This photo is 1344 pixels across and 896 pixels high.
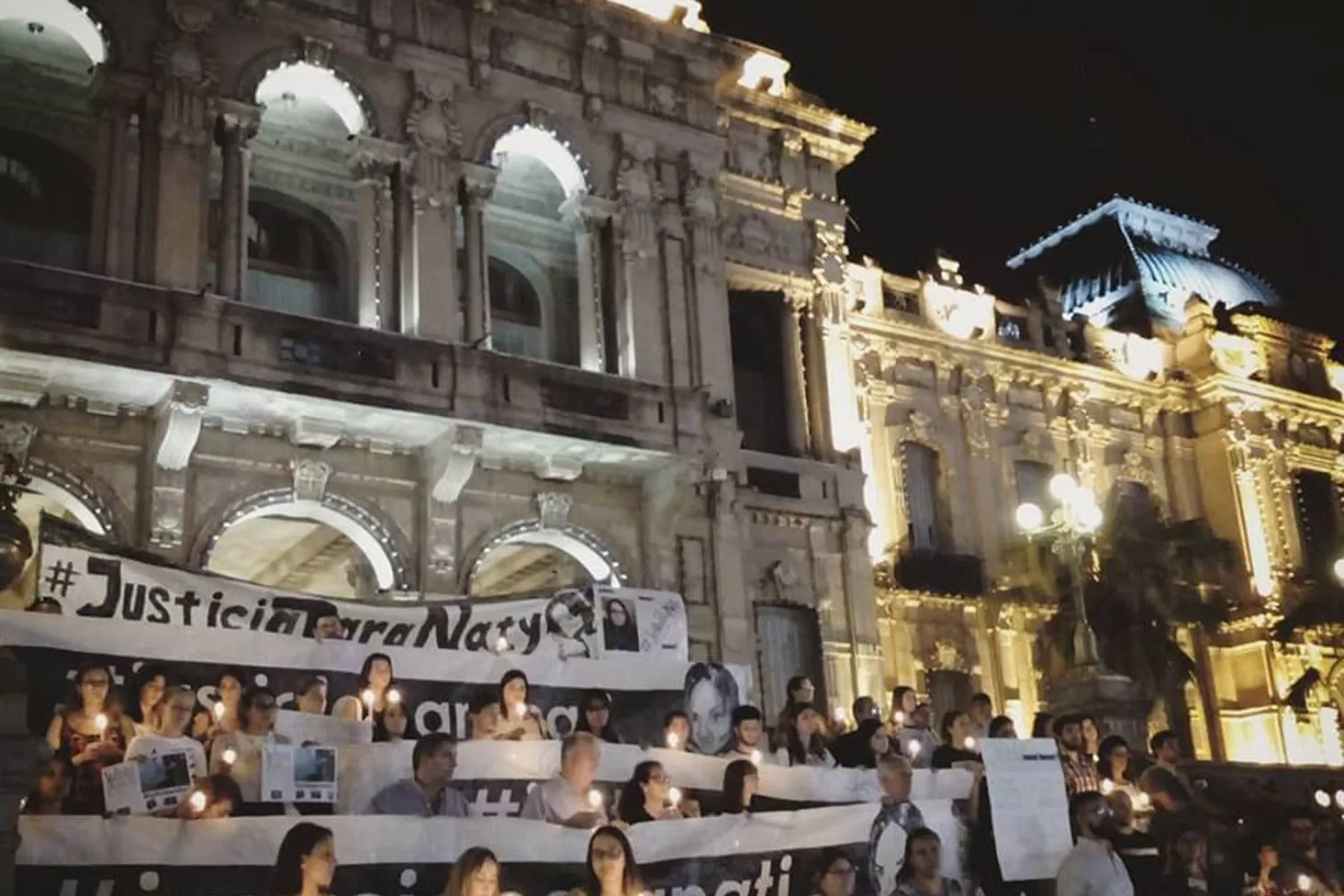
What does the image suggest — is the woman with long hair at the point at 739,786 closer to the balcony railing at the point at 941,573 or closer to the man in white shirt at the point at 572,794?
the man in white shirt at the point at 572,794

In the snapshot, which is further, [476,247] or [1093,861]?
[476,247]

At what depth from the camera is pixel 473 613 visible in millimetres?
15102

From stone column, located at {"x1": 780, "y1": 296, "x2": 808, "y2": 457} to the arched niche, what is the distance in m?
7.58

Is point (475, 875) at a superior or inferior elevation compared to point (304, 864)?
inferior

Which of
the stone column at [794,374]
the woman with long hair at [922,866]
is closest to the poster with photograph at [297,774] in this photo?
the woman with long hair at [922,866]

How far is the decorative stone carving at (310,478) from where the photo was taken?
19453 millimetres

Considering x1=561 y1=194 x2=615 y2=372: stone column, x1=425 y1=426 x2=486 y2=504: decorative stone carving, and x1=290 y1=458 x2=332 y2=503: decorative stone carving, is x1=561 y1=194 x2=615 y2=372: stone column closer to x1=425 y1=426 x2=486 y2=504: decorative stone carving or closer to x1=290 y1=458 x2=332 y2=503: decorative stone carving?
x1=425 y1=426 x2=486 y2=504: decorative stone carving

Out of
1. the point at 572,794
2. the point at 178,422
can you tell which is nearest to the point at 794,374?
the point at 178,422

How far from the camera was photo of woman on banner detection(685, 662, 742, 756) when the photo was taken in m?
12.6

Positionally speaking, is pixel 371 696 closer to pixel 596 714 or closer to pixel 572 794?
pixel 596 714

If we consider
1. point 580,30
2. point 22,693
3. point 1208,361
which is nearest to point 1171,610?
point 1208,361

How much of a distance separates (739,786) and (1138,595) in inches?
766

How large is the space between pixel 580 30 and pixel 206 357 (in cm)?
855

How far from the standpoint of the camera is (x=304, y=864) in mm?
7941
